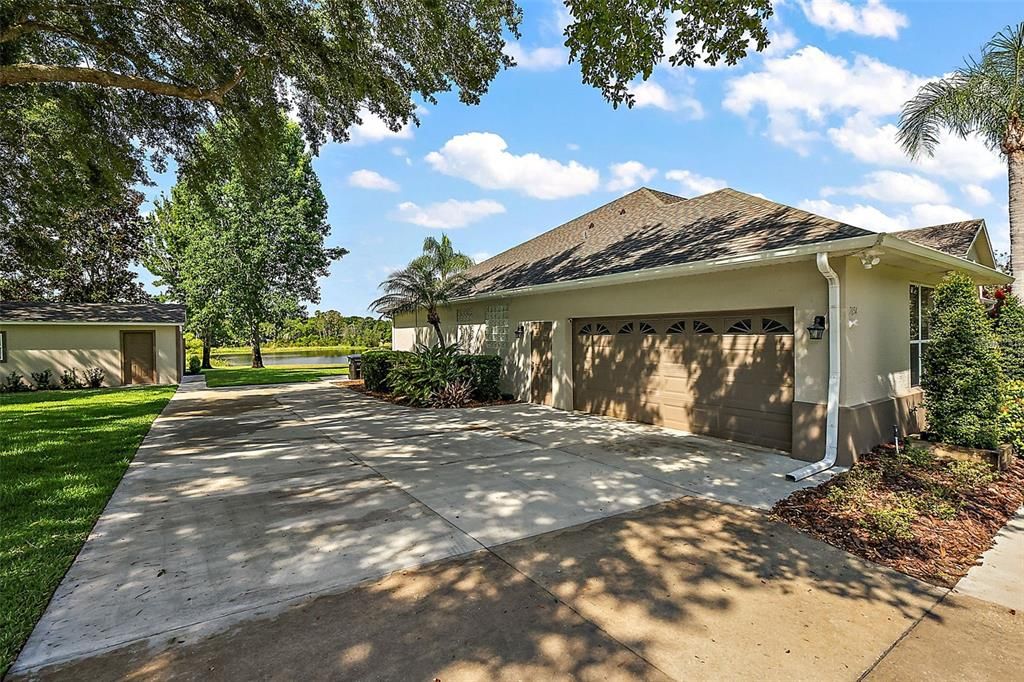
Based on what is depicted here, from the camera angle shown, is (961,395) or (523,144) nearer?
(961,395)

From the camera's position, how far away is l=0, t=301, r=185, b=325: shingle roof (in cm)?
1686

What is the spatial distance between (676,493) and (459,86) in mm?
8304

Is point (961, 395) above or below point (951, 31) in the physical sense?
below

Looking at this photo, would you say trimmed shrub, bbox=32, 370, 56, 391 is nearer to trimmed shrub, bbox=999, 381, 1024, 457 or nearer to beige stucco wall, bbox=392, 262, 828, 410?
beige stucco wall, bbox=392, 262, 828, 410

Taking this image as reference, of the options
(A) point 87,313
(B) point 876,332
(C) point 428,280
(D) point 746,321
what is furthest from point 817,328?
(A) point 87,313

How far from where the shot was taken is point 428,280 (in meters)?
13.5

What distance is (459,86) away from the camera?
30.3ft

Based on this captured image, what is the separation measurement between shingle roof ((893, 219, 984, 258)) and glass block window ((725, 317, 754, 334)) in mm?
5036

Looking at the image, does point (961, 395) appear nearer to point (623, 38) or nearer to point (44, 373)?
point (623, 38)

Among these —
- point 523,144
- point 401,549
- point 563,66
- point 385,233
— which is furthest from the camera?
point 385,233

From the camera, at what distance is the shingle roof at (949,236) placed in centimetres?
991

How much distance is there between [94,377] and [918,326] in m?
24.1

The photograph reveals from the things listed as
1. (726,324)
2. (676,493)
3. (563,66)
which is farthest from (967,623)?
(563,66)

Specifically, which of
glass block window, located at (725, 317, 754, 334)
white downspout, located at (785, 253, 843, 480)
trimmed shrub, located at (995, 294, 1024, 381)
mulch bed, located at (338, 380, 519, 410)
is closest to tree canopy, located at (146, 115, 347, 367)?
mulch bed, located at (338, 380, 519, 410)
